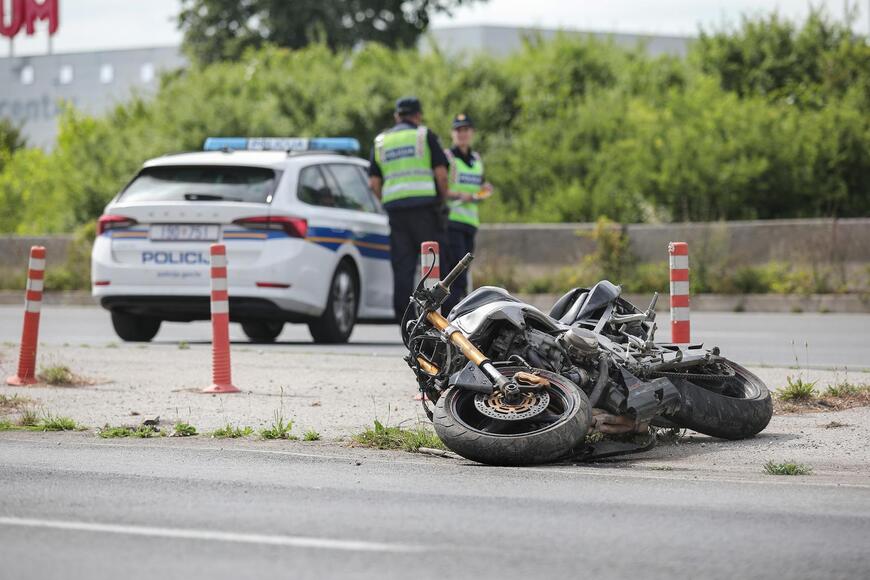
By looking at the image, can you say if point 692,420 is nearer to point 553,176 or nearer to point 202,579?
point 202,579

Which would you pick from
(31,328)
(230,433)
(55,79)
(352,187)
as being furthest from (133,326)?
(55,79)

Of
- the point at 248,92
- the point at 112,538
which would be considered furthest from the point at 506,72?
the point at 112,538

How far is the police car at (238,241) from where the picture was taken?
13.7 meters

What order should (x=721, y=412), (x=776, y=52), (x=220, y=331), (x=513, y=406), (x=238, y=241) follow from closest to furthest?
(x=513, y=406)
(x=721, y=412)
(x=220, y=331)
(x=238, y=241)
(x=776, y=52)

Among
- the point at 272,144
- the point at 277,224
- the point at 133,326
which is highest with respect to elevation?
the point at 272,144

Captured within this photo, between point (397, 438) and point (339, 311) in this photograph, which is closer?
point (397, 438)

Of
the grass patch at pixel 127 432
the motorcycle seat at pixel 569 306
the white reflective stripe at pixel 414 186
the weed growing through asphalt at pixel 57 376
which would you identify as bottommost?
the grass patch at pixel 127 432

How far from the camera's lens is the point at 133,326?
49.3ft

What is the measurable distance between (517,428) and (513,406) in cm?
12

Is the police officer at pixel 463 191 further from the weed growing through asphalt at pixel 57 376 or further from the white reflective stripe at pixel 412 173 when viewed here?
the weed growing through asphalt at pixel 57 376

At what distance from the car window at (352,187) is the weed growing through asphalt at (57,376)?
4146 mm

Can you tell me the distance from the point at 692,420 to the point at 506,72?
67.9 ft

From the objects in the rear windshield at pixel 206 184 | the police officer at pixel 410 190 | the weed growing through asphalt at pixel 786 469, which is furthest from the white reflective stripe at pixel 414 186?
the weed growing through asphalt at pixel 786 469

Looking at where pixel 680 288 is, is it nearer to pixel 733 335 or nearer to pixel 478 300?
pixel 478 300
